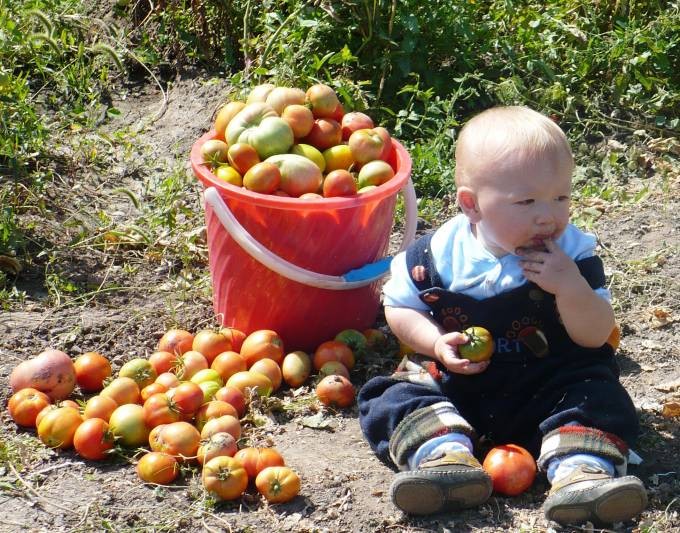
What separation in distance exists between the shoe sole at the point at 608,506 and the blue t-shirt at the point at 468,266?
1.92 ft

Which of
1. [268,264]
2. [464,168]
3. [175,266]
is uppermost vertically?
[464,168]

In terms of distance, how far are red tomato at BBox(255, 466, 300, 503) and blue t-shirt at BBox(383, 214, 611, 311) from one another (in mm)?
658

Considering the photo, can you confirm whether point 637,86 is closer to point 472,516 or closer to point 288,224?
point 288,224

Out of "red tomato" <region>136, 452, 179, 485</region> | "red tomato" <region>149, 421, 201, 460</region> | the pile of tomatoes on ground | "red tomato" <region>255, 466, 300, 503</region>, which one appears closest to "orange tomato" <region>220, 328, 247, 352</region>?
the pile of tomatoes on ground

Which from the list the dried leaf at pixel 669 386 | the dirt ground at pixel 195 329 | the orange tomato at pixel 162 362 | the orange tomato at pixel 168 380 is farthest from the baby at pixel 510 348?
the orange tomato at pixel 162 362

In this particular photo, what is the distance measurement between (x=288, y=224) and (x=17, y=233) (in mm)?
→ 1335

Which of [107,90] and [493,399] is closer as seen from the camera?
[493,399]

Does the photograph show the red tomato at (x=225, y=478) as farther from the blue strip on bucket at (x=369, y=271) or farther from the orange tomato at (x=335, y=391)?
the blue strip on bucket at (x=369, y=271)

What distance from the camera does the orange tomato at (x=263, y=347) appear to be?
3654mm

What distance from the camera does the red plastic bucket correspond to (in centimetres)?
360

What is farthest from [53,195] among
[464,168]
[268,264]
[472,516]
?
[472,516]

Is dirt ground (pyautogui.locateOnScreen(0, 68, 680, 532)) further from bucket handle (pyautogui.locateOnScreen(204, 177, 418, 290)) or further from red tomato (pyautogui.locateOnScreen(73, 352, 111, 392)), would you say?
bucket handle (pyautogui.locateOnScreen(204, 177, 418, 290))

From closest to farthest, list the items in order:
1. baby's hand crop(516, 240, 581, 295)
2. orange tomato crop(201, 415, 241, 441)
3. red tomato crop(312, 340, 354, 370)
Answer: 1. baby's hand crop(516, 240, 581, 295)
2. orange tomato crop(201, 415, 241, 441)
3. red tomato crop(312, 340, 354, 370)

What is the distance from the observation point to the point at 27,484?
3.04 m
